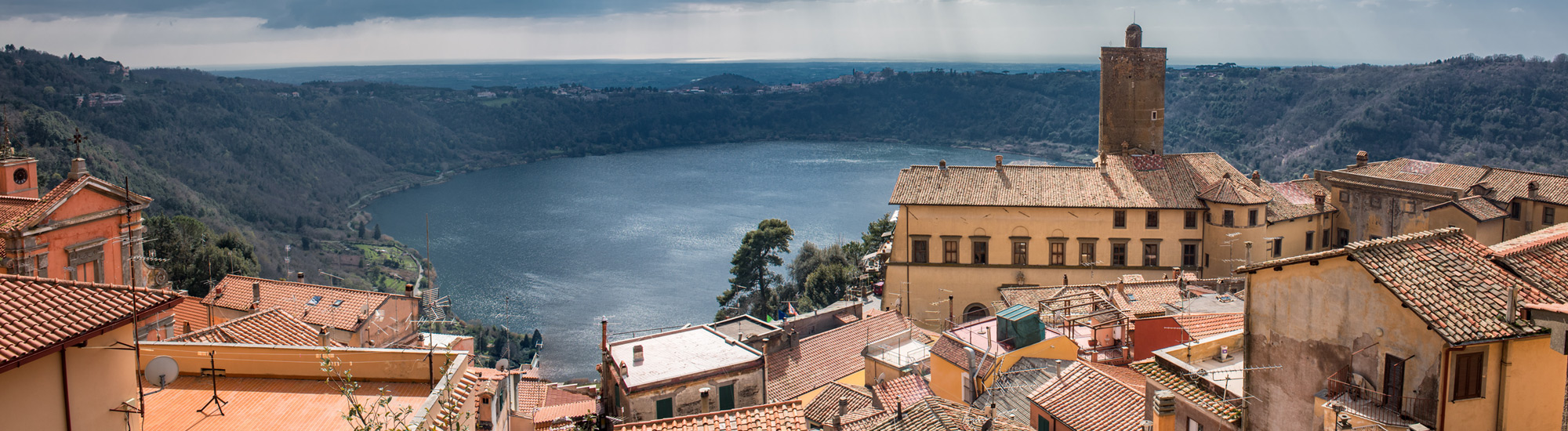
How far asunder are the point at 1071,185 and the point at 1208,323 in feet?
45.8

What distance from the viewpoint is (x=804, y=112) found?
534 ft

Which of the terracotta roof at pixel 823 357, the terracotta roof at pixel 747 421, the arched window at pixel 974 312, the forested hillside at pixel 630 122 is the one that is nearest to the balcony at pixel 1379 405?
the terracotta roof at pixel 747 421

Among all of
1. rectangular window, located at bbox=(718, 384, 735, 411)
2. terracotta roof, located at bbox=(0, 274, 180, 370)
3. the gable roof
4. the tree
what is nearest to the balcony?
the gable roof

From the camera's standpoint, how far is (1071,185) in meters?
27.2

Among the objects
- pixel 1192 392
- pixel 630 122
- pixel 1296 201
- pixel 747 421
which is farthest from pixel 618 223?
pixel 1192 392

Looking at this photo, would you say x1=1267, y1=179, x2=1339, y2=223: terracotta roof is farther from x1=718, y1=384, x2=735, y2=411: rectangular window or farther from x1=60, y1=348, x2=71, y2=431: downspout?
x1=60, y1=348, x2=71, y2=431: downspout

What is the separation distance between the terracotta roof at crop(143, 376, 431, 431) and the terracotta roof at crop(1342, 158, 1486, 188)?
84.7 ft

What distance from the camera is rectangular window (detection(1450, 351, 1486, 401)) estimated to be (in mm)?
7230

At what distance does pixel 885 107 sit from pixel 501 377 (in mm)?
147940

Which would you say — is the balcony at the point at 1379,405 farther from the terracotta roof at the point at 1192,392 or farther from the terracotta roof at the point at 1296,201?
the terracotta roof at the point at 1296,201

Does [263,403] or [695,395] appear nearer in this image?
[263,403]

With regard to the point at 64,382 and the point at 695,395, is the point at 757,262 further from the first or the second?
the point at 64,382

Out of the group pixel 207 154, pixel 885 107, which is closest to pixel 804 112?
pixel 885 107

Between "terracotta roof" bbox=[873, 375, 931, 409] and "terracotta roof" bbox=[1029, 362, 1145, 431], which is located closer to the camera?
"terracotta roof" bbox=[1029, 362, 1145, 431]
